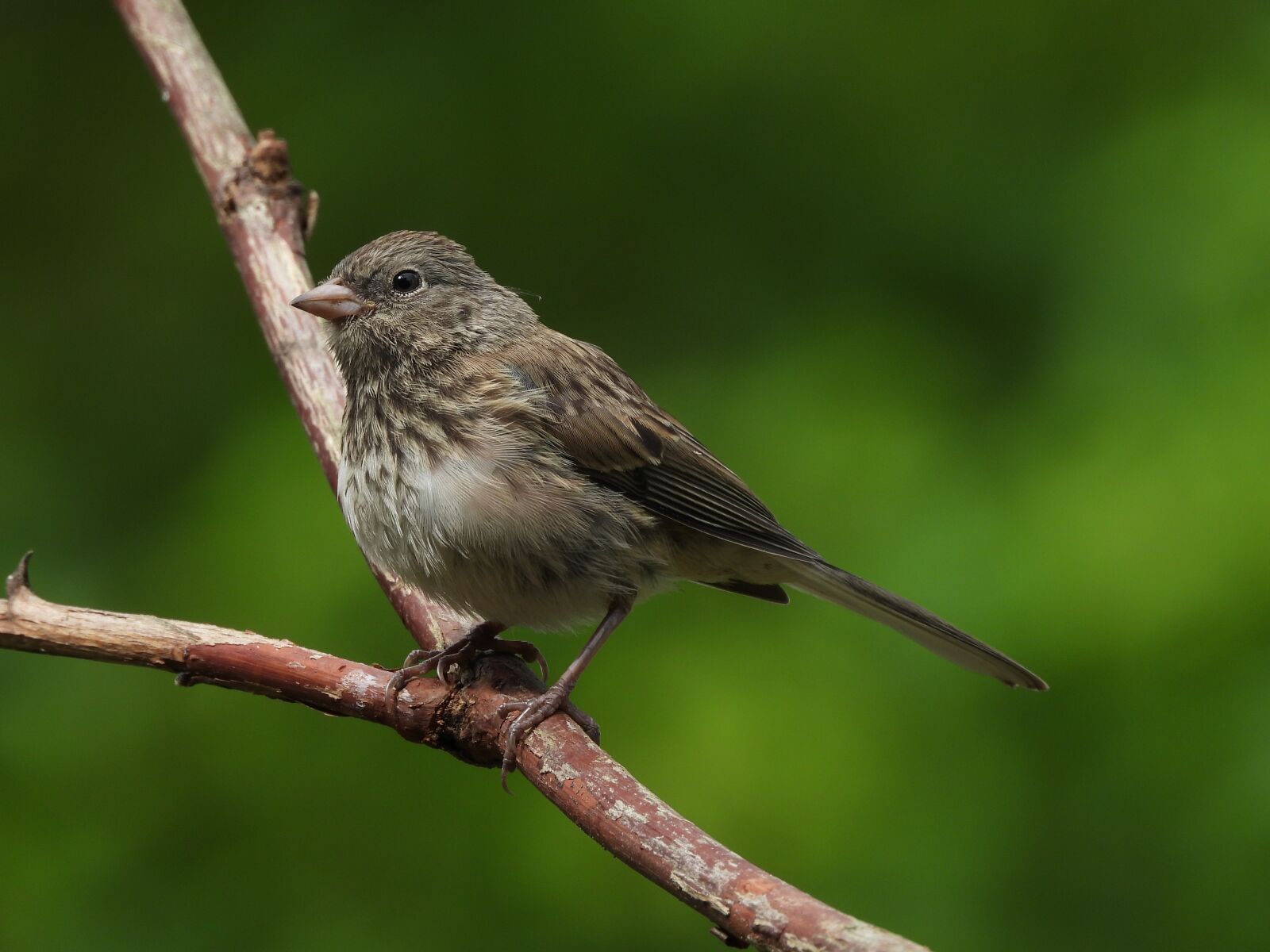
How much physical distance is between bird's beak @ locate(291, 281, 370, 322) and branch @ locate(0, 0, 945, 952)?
0.22m

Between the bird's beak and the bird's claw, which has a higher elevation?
the bird's beak

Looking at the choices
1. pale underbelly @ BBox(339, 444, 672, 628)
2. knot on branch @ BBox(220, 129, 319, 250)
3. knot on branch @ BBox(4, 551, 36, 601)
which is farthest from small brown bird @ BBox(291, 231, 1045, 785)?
knot on branch @ BBox(4, 551, 36, 601)

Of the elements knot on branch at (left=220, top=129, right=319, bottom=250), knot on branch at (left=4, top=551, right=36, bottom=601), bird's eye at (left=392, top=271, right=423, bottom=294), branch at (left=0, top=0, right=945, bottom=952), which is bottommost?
knot on branch at (left=4, top=551, right=36, bottom=601)

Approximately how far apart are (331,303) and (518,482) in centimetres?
59

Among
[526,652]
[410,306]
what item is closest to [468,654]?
[526,652]

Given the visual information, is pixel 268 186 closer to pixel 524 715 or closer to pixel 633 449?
pixel 633 449

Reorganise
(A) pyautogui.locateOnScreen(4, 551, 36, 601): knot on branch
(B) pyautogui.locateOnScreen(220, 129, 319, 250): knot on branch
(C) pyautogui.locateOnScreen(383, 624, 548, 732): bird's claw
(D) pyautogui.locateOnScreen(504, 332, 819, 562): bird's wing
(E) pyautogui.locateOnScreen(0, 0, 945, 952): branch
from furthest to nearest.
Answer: (B) pyautogui.locateOnScreen(220, 129, 319, 250): knot on branch
(D) pyautogui.locateOnScreen(504, 332, 819, 562): bird's wing
(C) pyautogui.locateOnScreen(383, 624, 548, 732): bird's claw
(A) pyautogui.locateOnScreen(4, 551, 36, 601): knot on branch
(E) pyautogui.locateOnScreen(0, 0, 945, 952): branch

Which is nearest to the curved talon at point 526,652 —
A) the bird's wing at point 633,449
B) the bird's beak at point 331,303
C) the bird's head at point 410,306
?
the bird's wing at point 633,449

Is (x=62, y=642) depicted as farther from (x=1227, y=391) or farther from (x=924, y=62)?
(x=924, y=62)

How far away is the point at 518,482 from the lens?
2.58 m

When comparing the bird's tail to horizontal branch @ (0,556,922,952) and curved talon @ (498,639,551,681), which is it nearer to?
curved talon @ (498,639,551,681)

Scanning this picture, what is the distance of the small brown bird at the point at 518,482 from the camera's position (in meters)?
2.54

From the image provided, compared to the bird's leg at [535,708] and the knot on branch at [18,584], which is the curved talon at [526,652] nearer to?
the bird's leg at [535,708]

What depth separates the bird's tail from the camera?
278 centimetres
